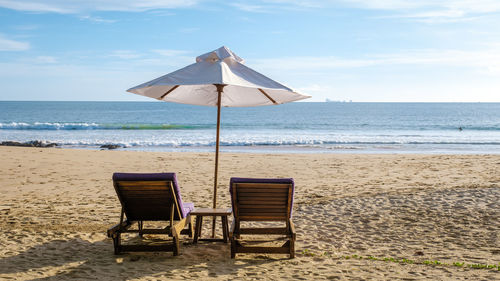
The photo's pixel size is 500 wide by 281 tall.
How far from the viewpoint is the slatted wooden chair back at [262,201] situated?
486 cm

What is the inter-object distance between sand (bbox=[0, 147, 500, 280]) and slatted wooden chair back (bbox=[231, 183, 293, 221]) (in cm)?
48

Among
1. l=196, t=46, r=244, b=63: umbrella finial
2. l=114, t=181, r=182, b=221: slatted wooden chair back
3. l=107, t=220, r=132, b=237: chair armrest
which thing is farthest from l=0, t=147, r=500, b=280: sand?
l=196, t=46, r=244, b=63: umbrella finial

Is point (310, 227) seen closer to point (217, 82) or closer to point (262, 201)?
point (262, 201)

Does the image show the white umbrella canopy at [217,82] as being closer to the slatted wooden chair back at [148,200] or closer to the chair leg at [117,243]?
the slatted wooden chair back at [148,200]

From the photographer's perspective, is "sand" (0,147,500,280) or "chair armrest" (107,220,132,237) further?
"chair armrest" (107,220,132,237)

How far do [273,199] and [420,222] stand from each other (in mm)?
2814

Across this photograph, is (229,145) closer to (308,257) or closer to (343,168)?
(343,168)

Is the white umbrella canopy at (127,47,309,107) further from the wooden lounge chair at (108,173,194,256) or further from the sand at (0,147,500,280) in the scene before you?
the sand at (0,147,500,280)

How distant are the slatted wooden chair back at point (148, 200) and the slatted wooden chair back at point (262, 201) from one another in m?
0.69

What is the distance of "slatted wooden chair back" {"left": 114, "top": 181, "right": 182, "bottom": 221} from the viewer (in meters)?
4.77

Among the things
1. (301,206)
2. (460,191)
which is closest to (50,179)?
(301,206)

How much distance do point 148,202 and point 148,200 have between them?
3 cm

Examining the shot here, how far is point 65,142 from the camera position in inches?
977

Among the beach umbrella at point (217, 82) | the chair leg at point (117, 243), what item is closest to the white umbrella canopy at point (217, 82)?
the beach umbrella at point (217, 82)
